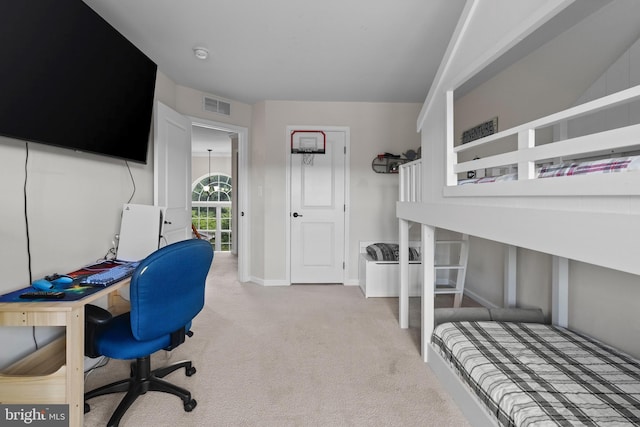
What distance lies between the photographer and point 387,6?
200cm

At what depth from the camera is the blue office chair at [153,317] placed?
137 cm

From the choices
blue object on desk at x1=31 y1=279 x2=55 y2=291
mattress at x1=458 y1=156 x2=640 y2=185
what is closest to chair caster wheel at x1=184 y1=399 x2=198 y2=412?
blue object on desk at x1=31 y1=279 x2=55 y2=291

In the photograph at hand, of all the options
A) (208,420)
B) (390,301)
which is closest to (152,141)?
(208,420)

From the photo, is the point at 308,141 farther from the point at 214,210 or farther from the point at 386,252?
the point at 214,210

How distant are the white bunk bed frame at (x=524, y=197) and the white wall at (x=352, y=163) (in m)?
1.54

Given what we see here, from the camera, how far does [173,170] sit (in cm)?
306

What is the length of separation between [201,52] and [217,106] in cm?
113

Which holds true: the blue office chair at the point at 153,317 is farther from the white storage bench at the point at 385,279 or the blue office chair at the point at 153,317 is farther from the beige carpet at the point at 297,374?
the white storage bench at the point at 385,279

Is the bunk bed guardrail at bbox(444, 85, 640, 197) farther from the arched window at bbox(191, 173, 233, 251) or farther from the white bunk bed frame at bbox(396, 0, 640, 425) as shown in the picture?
the arched window at bbox(191, 173, 233, 251)

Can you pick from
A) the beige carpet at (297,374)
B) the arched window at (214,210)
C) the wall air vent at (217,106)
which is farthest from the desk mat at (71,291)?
the arched window at (214,210)

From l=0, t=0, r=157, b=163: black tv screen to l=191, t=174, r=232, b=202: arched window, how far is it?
19.3 feet

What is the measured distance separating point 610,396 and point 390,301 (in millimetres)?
2102

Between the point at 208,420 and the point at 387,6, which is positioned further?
the point at 387,6

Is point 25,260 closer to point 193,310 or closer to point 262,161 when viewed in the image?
point 193,310
